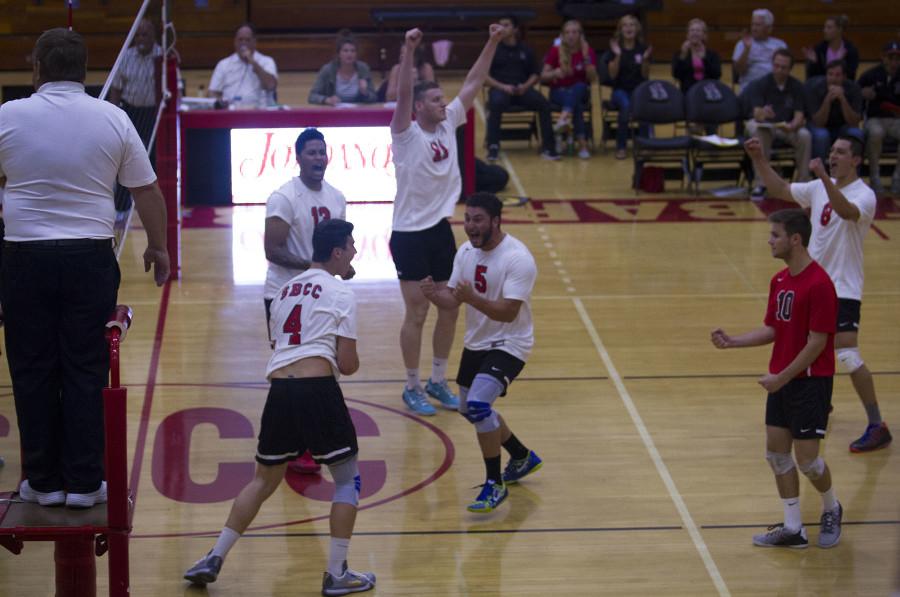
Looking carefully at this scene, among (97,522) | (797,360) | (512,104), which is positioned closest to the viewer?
(97,522)

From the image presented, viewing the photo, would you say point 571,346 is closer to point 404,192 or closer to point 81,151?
point 404,192

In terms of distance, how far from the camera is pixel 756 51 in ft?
58.4

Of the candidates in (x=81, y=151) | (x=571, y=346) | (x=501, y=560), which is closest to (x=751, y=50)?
(x=571, y=346)

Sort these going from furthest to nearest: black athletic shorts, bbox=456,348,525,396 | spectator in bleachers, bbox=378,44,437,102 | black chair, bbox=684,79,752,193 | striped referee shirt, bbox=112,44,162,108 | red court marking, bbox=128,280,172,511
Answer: black chair, bbox=684,79,752,193, spectator in bleachers, bbox=378,44,437,102, striped referee shirt, bbox=112,44,162,108, red court marking, bbox=128,280,172,511, black athletic shorts, bbox=456,348,525,396

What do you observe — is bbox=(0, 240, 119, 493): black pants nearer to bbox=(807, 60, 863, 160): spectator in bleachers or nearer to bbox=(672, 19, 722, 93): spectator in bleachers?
bbox=(807, 60, 863, 160): spectator in bleachers

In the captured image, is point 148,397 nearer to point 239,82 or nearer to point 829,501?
point 829,501

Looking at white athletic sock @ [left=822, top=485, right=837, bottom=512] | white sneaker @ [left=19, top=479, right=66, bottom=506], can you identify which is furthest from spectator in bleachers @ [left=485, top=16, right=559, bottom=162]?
white sneaker @ [left=19, top=479, right=66, bottom=506]

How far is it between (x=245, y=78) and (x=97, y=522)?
11.2 meters

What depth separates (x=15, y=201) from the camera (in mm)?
5074

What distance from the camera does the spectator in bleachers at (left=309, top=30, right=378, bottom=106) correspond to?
1577cm

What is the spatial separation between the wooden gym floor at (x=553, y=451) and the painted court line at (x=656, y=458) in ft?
0.05

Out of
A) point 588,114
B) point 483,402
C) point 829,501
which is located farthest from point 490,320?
point 588,114

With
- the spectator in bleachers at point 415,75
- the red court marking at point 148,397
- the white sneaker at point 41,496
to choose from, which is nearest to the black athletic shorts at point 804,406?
the red court marking at point 148,397

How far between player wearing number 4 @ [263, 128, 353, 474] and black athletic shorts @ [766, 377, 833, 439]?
9.37ft
